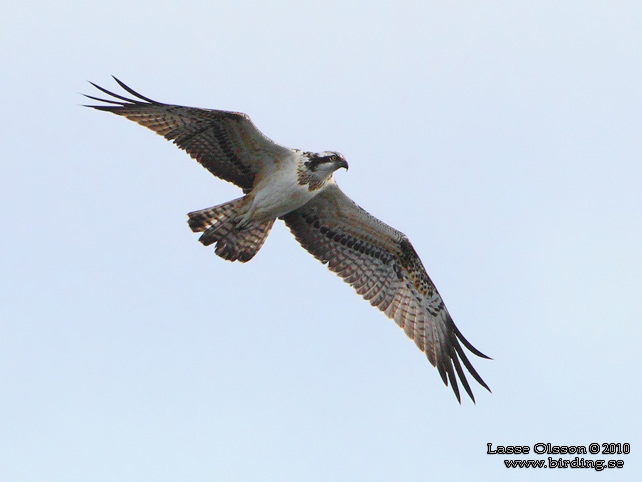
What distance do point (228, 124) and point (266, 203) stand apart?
1.03 metres

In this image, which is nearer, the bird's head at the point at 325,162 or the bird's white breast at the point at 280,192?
the bird's head at the point at 325,162

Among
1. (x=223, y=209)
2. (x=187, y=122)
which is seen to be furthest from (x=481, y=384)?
(x=187, y=122)

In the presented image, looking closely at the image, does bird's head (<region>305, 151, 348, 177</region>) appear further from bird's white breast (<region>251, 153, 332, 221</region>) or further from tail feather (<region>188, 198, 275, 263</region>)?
tail feather (<region>188, 198, 275, 263</region>)

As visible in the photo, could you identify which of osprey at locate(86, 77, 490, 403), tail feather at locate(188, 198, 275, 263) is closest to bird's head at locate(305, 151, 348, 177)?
osprey at locate(86, 77, 490, 403)

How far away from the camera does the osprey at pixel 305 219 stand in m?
9.74

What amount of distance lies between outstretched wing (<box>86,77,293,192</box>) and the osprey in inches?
0.5

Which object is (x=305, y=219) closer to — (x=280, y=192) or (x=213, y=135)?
(x=280, y=192)

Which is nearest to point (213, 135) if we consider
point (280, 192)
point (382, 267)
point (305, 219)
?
point (280, 192)

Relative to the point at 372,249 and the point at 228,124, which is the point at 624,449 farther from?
the point at 228,124

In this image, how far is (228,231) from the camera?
404 inches

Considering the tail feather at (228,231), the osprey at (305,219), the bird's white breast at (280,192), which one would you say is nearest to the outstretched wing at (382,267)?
the osprey at (305,219)

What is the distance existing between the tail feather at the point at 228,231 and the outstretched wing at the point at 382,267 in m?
0.72

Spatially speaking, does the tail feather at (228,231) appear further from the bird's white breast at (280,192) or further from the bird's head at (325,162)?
the bird's head at (325,162)

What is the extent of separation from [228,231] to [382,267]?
2.10 meters
